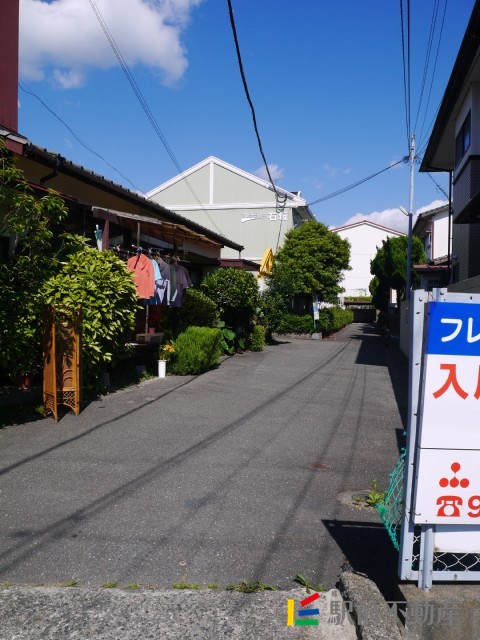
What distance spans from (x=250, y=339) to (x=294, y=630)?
16.3m

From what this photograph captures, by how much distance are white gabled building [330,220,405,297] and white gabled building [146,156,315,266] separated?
28.4 m

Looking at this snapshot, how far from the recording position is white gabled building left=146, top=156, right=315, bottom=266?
31328mm

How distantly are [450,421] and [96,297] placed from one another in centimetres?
645

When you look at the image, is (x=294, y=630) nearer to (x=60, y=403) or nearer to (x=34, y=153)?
(x=60, y=403)

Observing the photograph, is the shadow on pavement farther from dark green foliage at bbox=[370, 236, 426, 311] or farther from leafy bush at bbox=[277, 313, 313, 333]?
dark green foliage at bbox=[370, 236, 426, 311]

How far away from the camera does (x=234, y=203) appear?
31828mm

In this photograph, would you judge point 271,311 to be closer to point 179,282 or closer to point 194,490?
point 179,282

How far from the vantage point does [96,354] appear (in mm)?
8328

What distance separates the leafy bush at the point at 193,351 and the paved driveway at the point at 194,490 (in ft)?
7.39

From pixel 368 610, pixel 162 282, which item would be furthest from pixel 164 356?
pixel 368 610

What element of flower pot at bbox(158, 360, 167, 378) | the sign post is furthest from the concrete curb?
flower pot at bbox(158, 360, 167, 378)

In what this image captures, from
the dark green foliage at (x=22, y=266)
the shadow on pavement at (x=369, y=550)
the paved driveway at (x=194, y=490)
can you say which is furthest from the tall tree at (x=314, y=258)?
the shadow on pavement at (x=369, y=550)

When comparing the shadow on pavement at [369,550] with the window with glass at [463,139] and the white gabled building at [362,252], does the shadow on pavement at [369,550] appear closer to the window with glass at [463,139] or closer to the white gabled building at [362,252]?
the window with glass at [463,139]

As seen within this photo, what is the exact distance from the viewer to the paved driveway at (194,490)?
3.76 m
